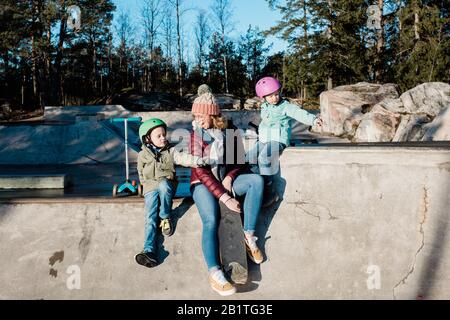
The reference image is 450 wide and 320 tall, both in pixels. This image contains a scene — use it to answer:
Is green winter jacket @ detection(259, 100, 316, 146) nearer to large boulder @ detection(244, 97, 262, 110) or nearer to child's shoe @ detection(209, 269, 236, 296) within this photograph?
child's shoe @ detection(209, 269, 236, 296)

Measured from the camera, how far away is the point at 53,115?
2356cm

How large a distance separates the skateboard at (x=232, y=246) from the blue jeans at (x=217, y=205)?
0.05m

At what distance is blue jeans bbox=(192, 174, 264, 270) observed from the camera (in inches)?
134

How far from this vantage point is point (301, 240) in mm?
3639

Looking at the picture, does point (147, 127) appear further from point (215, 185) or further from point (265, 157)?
point (265, 157)

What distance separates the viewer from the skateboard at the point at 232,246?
3.29 metres

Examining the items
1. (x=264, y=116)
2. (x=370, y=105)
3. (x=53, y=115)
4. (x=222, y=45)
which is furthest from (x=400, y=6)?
(x=264, y=116)

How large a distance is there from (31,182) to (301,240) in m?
5.58

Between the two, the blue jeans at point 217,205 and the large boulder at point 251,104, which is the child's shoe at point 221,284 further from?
the large boulder at point 251,104

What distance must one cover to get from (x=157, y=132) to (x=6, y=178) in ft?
15.5

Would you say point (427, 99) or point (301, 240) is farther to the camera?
point (427, 99)

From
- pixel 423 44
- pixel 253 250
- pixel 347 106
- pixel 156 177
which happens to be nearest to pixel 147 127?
pixel 156 177

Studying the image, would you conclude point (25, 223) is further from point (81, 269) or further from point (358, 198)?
point (358, 198)

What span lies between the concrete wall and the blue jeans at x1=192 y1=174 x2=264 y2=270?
0.24m
